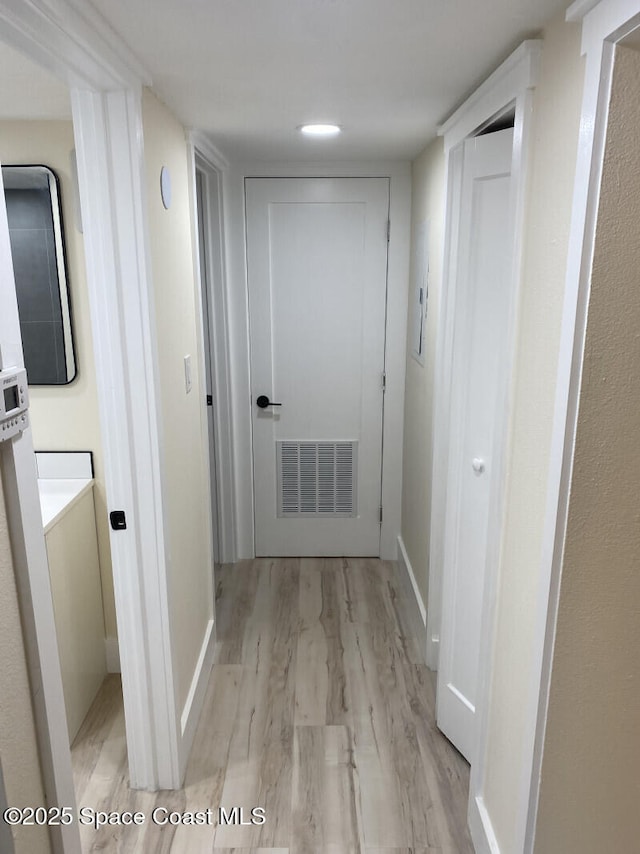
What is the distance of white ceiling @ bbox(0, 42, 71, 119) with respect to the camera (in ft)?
5.22

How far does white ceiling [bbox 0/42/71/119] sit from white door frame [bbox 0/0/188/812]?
156mm

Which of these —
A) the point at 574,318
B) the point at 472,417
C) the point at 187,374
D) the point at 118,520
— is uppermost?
the point at 574,318

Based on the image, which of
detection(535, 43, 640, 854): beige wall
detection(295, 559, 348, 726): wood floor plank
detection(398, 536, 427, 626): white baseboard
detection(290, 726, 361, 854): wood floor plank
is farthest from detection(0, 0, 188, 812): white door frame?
detection(398, 536, 427, 626): white baseboard

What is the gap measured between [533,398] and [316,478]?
90.6 inches

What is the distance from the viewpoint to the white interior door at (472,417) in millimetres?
1854

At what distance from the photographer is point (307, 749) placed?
2.27 meters

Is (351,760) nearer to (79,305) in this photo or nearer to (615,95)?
(79,305)

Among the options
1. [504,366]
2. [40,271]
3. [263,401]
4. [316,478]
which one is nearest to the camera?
[504,366]

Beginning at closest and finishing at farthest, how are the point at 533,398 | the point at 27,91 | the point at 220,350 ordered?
the point at 533,398, the point at 27,91, the point at 220,350

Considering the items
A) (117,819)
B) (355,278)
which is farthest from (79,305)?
(117,819)

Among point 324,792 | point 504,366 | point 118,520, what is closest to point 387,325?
point 504,366

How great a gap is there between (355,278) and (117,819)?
2.57 metres

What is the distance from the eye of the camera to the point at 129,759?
6.79ft

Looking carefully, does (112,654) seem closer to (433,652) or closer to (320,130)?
(433,652)
